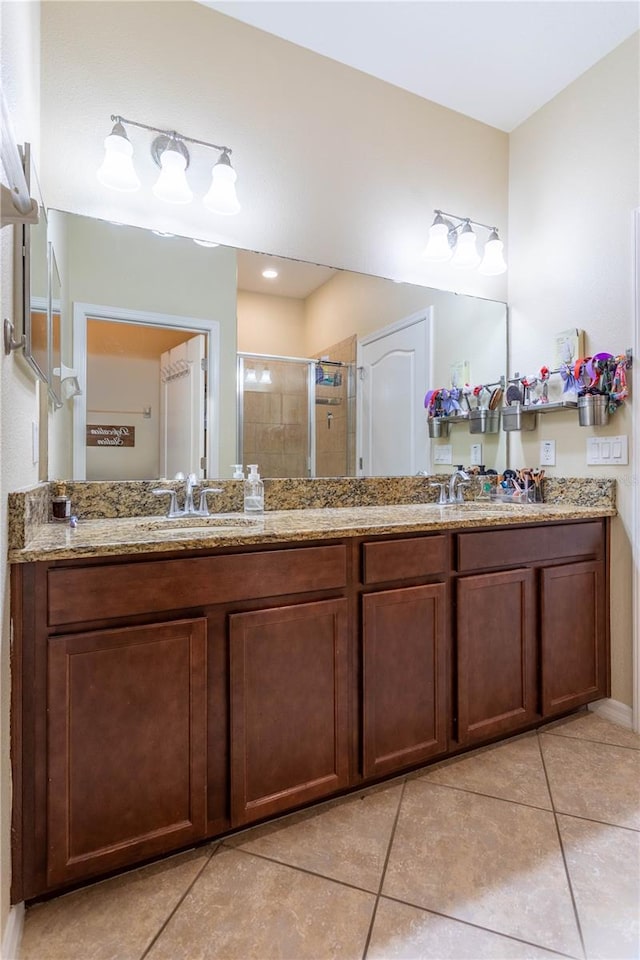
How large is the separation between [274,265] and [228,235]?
209mm

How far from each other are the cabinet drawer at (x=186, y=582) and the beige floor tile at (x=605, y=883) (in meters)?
0.96

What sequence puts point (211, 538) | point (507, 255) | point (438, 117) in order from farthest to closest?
point (507, 255) < point (438, 117) < point (211, 538)

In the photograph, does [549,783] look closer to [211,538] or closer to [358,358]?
[211,538]

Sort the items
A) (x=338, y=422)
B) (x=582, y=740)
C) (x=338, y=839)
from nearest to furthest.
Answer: (x=338, y=839) < (x=582, y=740) < (x=338, y=422)

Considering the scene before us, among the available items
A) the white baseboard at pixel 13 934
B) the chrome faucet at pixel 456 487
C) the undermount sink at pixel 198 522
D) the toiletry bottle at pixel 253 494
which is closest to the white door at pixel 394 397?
the chrome faucet at pixel 456 487

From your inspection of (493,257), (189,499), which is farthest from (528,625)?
(493,257)

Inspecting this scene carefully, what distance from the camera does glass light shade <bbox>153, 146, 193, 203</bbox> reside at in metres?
1.78

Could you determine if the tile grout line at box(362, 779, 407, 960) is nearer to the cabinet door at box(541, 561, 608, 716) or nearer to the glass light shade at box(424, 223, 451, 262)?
the cabinet door at box(541, 561, 608, 716)

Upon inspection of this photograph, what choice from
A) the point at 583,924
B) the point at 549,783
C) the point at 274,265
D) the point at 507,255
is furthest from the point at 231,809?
the point at 507,255

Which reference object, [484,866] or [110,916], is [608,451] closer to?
[484,866]

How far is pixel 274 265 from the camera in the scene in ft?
6.64

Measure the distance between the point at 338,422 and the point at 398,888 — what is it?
61.5 inches

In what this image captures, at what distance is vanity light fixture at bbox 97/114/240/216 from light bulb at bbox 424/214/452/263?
938 millimetres

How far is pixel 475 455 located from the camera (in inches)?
99.3
